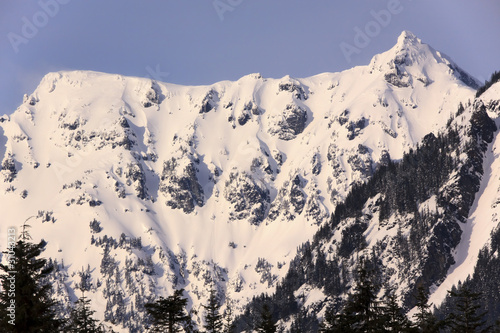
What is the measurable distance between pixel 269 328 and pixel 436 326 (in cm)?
1914

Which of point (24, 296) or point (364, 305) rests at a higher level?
point (24, 296)

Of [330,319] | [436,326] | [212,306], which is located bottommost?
[436,326]

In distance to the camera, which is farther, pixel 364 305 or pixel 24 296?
pixel 364 305

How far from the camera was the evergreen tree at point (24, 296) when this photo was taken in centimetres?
4744

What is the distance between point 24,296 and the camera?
4844cm

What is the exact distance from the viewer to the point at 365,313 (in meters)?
63.5

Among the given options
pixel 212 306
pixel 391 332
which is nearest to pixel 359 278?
pixel 391 332

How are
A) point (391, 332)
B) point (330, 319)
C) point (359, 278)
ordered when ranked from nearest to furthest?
point (359, 278), point (391, 332), point (330, 319)

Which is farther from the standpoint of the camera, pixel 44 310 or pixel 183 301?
pixel 183 301

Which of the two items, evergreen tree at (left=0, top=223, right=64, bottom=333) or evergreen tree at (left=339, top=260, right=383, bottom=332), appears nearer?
evergreen tree at (left=0, top=223, right=64, bottom=333)

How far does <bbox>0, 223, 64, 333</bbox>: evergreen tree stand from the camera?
47438mm

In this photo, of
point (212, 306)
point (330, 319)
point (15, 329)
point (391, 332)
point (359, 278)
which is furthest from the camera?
point (212, 306)

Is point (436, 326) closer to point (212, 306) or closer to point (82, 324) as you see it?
point (212, 306)

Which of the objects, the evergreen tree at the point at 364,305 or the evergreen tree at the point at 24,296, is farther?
the evergreen tree at the point at 364,305
